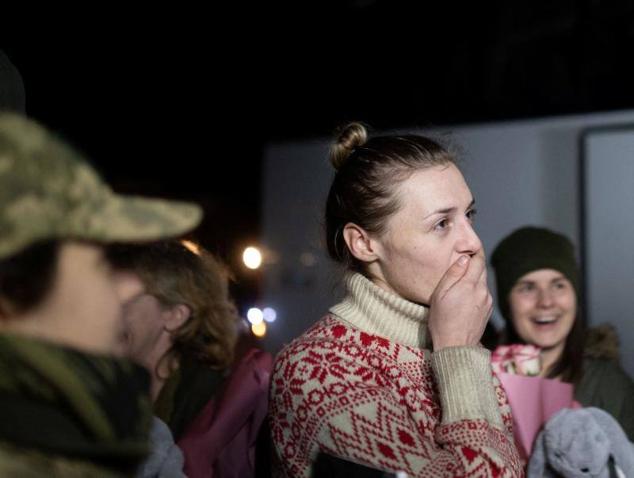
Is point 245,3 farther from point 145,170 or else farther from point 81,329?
point 81,329

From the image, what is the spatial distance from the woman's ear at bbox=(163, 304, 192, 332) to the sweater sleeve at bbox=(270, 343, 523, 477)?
1088 millimetres

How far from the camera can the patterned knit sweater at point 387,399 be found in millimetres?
1695

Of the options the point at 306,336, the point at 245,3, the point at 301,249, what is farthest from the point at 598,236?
the point at 306,336

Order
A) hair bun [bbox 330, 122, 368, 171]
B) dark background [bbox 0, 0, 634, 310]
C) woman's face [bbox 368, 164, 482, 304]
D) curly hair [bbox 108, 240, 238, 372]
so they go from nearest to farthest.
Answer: woman's face [bbox 368, 164, 482, 304] < hair bun [bbox 330, 122, 368, 171] < curly hair [bbox 108, 240, 238, 372] < dark background [bbox 0, 0, 634, 310]

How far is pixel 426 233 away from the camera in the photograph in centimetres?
195

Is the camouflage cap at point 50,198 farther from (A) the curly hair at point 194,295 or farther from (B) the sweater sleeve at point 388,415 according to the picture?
(A) the curly hair at point 194,295

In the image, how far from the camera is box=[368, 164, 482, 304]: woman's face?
1.94 metres

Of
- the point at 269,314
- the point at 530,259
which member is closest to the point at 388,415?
the point at 530,259

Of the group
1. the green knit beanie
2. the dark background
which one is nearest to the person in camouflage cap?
the green knit beanie

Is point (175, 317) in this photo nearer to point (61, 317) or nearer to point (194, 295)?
point (194, 295)

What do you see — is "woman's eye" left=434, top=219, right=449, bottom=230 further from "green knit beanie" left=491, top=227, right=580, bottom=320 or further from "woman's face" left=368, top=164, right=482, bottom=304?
"green knit beanie" left=491, top=227, right=580, bottom=320

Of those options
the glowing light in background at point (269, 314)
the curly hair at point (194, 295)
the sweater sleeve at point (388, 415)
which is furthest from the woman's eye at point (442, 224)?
the glowing light in background at point (269, 314)

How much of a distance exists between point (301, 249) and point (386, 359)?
334 cm

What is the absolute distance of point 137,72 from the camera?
5.43 metres
